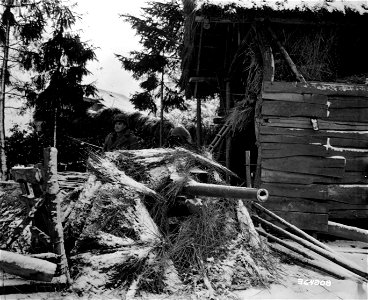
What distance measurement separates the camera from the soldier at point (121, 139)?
21.9ft

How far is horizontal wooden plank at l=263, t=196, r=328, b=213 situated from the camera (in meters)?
5.39

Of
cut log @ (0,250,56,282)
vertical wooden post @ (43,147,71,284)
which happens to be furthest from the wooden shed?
cut log @ (0,250,56,282)

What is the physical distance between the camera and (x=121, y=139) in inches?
267

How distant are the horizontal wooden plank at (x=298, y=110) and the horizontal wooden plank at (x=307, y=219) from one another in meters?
1.77

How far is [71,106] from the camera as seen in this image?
12.3 meters

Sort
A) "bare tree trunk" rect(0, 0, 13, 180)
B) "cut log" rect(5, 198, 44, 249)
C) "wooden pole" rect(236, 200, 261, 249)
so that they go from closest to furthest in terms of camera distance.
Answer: "cut log" rect(5, 198, 44, 249) < "wooden pole" rect(236, 200, 261, 249) < "bare tree trunk" rect(0, 0, 13, 180)

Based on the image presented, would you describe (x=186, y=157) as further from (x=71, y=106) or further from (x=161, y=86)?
(x=161, y=86)

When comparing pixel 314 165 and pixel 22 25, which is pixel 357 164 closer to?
pixel 314 165

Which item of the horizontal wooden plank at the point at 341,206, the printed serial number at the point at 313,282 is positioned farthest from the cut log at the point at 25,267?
the horizontal wooden plank at the point at 341,206

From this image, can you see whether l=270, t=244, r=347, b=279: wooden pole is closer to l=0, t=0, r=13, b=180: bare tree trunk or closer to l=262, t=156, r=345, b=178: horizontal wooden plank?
l=262, t=156, r=345, b=178: horizontal wooden plank

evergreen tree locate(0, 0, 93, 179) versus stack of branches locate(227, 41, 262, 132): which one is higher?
evergreen tree locate(0, 0, 93, 179)

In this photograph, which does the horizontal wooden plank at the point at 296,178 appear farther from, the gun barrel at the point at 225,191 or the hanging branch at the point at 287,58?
the gun barrel at the point at 225,191

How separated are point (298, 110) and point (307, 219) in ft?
6.45

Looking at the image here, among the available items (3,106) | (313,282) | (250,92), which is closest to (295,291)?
(313,282)
